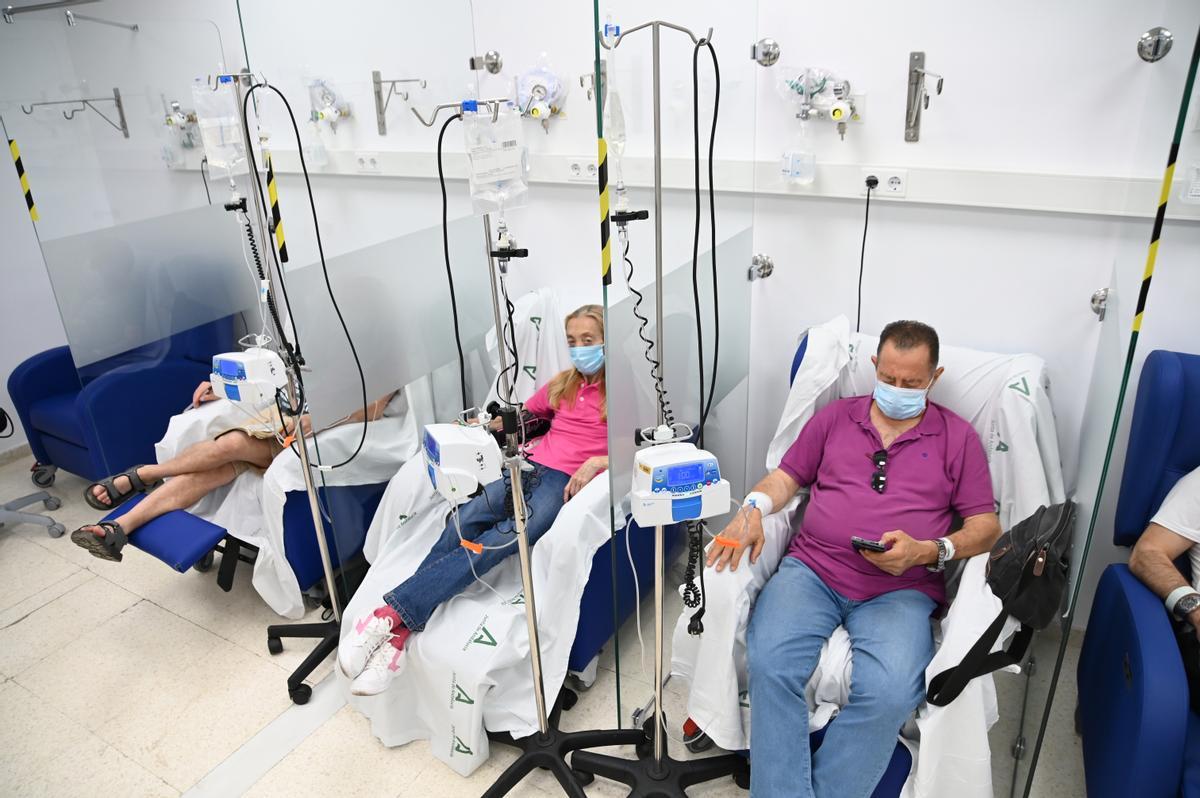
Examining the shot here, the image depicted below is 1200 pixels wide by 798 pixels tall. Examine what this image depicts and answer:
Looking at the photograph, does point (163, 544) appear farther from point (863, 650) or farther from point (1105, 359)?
point (1105, 359)

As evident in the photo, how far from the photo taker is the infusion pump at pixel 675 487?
→ 4.78 feet

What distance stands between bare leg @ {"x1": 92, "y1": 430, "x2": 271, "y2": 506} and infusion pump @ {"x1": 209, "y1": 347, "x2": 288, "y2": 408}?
578 mm

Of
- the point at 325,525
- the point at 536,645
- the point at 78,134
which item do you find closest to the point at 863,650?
the point at 536,645

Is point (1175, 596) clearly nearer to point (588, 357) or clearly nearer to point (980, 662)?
point (980, 662)

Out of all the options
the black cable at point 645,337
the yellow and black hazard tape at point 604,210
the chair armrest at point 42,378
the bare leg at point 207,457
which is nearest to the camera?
the yellow and black hazard tape at point 604,210

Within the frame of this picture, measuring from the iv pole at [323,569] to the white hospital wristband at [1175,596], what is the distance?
6.57ft

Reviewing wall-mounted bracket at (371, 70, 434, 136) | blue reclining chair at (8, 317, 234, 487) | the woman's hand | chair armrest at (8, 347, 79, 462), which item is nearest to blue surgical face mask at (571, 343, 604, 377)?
the woman's hand

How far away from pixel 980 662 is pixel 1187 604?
43cm

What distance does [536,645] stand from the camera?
1888 mm

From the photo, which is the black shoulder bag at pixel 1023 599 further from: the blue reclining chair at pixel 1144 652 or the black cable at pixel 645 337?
the black cable at pixel 645 337

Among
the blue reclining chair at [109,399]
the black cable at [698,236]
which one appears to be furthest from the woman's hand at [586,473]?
the blue reclining chair at [109,399]

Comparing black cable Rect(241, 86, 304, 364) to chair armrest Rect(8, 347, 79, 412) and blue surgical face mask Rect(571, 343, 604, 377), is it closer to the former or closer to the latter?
blue surgical face mask Rect(571, 343, 604, 377)

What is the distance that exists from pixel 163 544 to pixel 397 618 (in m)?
0.90

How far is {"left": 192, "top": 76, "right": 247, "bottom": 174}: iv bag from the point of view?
2.04 m
